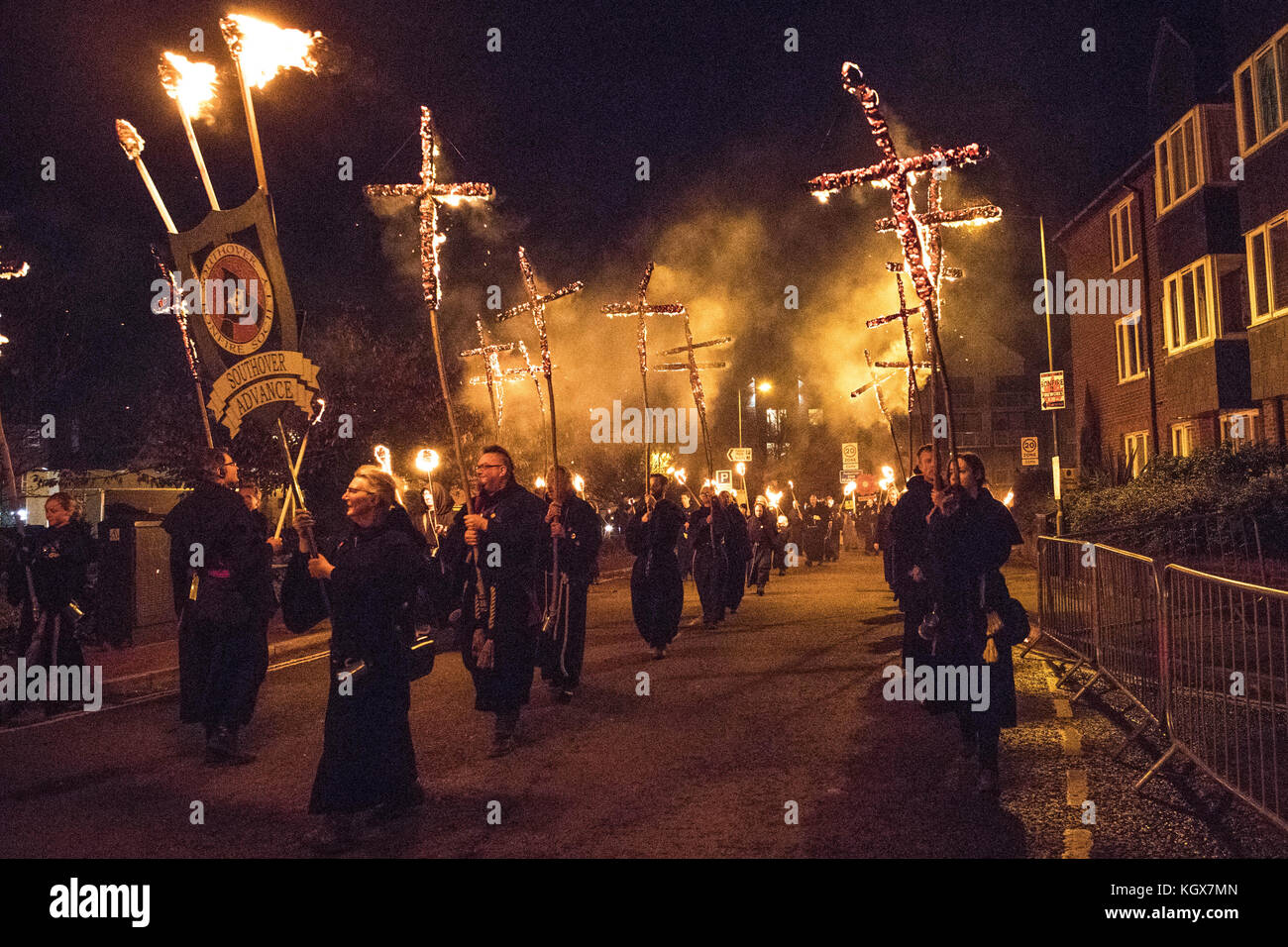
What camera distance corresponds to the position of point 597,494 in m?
49.7

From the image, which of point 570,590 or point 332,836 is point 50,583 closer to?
point 570,590

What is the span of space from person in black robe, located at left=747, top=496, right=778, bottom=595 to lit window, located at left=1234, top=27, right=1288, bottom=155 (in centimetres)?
974

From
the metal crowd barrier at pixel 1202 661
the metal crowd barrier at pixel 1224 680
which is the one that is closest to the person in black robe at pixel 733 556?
the metal crowd barrier at pixel 1202 661

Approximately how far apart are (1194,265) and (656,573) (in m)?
14.3

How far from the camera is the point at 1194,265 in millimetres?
19969

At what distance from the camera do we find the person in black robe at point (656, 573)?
10781mm

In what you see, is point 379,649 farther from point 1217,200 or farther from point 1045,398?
point 1217,200

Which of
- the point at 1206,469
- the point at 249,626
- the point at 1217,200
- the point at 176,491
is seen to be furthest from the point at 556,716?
the point at 176,491

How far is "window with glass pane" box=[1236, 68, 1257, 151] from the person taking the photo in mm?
16812

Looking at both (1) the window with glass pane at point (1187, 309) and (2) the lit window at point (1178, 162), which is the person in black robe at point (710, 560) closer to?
(1) the window with glass pane at point (1187, 309)

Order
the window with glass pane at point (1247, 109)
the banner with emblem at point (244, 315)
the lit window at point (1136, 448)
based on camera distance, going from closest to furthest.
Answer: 1. the banner with emblem at point (244, 315)
2. the window with glass pane at point (1247, 109)
3. the lit window at point (1136, 448)

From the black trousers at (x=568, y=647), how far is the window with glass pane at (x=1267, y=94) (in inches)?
553

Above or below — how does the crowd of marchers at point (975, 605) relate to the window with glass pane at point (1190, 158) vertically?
below

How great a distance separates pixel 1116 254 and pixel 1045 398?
9.27 metres
